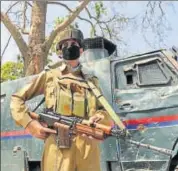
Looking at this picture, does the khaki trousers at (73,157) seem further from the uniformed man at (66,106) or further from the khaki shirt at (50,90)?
the khaki shirt at (50,90)

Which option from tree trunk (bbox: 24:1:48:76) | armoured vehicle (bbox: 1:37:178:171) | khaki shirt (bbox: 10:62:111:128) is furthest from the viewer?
tree trunk (bbox: 24:1:48:76)

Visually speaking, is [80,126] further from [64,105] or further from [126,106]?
[126,106]

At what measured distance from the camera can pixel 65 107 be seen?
3.81 meters

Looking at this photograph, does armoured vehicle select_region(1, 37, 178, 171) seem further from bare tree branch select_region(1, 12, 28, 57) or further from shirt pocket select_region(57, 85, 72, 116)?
bare tree branch select_region(1, 12, 28, 57)

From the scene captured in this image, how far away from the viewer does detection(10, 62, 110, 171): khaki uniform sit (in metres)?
3.72

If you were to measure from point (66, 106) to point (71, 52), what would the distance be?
0.42 metres

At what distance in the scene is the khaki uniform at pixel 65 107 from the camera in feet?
12.2

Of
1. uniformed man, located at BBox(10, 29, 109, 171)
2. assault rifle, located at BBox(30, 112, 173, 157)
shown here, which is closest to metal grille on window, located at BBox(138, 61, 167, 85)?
uniformed man, located at BBox(10, 29, 109, 171)

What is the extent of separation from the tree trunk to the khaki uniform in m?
8.43

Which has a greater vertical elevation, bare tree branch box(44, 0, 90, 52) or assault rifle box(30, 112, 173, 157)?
bare tree branch box(44, 0, 90, 52)

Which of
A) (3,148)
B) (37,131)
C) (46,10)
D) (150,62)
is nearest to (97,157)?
(37,131)

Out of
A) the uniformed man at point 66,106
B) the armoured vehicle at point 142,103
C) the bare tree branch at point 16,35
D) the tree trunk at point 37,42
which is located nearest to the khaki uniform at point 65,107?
the uniformed man at point 66,106

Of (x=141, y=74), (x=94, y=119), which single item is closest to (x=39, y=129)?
(x=94, y=119)

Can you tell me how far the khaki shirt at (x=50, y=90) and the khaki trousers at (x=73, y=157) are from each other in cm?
23
